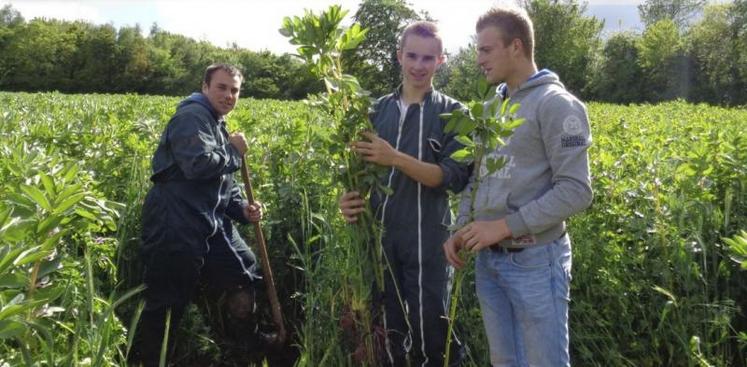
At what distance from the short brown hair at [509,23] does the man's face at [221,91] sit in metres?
1.91

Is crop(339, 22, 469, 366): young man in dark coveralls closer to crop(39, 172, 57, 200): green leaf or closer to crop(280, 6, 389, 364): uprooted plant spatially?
crop(280, 6, 389, 364): uprooted plant

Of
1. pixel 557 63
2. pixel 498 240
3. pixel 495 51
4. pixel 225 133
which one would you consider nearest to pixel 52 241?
pixel 498 240

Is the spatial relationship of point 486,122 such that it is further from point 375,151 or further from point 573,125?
point 375,151

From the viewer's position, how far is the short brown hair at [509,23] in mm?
2318

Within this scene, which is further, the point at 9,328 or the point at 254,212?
the point at 254,212

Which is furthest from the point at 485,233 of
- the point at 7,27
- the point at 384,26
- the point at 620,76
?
the point at 7,27

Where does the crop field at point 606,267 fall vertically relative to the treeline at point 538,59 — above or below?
below

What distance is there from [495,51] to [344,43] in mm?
634

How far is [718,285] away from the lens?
127 inches

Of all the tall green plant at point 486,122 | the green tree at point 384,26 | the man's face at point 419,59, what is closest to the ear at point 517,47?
the tall green plant at point 486,122

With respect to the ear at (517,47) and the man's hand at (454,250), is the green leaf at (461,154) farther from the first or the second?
the ear at (517,47)

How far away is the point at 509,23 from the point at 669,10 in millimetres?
90455

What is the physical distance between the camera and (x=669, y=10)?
81875mm

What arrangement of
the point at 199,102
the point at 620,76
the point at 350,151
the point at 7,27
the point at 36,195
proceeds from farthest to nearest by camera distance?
the point at 7,27 → the point at 620,76 → the point at 199,102 → the point at 350,151 → the point at 36,195
